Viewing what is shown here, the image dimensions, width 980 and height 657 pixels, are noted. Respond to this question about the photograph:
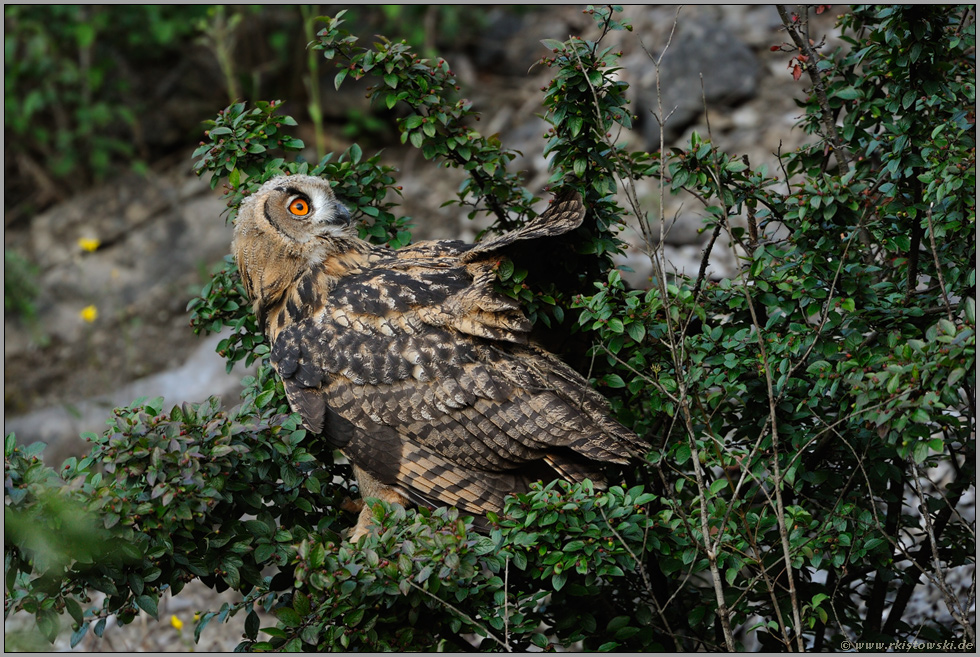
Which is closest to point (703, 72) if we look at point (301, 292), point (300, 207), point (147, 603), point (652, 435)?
point (652, 435)

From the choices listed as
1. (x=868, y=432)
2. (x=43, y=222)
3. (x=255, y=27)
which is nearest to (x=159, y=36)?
(x=255, y=27)

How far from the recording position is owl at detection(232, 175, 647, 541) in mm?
3451

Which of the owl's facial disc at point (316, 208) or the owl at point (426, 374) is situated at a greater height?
the owl's facial disc at point (316, 208)

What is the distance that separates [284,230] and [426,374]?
93 cm

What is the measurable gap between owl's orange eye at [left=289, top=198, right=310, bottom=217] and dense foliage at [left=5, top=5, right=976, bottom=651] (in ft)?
0.60

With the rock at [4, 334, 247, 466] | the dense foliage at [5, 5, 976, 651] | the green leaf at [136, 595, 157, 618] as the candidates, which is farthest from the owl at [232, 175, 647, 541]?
the rock at [4, 334, 247, 466]

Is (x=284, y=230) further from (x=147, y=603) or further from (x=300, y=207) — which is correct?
(x=147, y=603)

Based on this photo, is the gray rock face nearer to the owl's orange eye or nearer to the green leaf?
the owl's orange eye

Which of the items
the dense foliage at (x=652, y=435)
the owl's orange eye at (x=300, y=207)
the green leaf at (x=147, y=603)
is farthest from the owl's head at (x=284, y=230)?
the green leaf at (x=147, y=603)

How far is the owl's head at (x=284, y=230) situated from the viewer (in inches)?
150

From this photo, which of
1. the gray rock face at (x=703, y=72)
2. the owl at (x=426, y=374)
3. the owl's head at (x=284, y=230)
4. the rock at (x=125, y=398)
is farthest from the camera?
the gray rock face at (x=703, y=72)

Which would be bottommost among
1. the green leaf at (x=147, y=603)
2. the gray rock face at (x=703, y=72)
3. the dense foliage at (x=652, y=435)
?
the green leaf at (x=147, y=603)

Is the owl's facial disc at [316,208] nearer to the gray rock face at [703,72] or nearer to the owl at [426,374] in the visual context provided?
the owl at [426,374]

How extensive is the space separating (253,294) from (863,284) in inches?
98.8
